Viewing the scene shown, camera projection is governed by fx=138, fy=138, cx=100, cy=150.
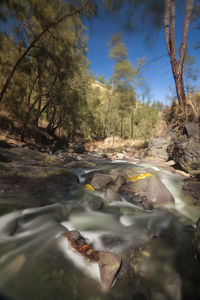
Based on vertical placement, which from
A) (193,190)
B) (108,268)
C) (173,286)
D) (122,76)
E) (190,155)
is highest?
(122,76)

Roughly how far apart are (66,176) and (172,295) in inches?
156

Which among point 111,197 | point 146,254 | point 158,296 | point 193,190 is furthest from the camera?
point 193,190

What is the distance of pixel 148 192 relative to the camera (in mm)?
3764

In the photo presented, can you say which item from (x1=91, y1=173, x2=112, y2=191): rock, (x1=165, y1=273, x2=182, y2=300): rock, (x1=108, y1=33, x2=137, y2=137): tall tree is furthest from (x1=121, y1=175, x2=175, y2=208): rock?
(x1=108, y1=33, x2=137, y2=137): tall tree

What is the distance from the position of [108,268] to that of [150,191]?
254 cm

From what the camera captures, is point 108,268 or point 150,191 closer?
point 108,268

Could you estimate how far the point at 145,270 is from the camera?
1.73m

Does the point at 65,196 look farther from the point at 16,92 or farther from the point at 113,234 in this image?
the point at 16,92

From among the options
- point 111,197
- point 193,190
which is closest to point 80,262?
point 111,197

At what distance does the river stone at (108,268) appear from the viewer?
1.52 metres

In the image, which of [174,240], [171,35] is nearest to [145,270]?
[174,240]

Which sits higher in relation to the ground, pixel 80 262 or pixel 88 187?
pixel 88 187

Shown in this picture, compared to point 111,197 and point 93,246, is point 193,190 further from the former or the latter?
point 93,246

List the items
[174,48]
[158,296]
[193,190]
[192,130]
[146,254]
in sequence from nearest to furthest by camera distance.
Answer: [158,296], [146,254], [193,190], [192,130], [174,48]
